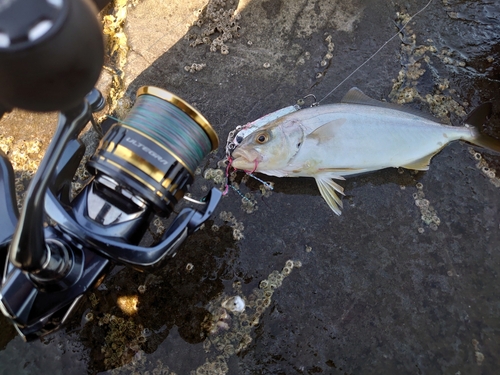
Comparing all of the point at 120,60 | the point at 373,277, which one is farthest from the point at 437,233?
the point at 120,60

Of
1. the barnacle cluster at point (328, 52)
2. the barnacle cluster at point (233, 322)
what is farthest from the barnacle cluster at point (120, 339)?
the barnacle cluster at point (328, 52)

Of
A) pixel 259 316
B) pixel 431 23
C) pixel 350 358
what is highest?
pixel 431 23

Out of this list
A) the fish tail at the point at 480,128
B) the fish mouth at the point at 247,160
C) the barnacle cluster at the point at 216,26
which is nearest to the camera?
the fish mouth at the point at 247,160

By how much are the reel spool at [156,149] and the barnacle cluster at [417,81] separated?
132cm

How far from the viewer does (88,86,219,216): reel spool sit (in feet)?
4.67

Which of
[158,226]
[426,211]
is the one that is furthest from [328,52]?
[158,226]

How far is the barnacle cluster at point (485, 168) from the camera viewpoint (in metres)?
2.12

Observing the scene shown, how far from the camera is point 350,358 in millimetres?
1881

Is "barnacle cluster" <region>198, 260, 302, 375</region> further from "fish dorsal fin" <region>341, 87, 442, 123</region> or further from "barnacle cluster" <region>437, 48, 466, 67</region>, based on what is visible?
"barnacle cluster" <region>437, 48, 466, 67</region>

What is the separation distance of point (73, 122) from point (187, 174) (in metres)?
0.56

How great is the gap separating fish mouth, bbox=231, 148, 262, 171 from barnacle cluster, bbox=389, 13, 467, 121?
0.94m

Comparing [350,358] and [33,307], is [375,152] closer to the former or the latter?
[350,358]

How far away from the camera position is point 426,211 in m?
2.07

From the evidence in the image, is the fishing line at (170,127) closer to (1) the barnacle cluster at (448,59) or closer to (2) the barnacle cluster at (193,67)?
(2) the barnacle cluster at (193,67)
